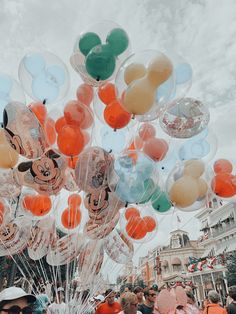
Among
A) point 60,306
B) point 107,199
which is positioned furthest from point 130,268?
point 107,199

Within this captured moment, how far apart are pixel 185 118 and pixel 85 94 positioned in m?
1.28

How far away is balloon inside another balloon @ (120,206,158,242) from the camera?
13.3 feet

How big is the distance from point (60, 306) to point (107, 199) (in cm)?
155

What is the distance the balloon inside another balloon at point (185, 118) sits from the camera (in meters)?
3.43

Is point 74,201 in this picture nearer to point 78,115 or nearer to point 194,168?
point 78,115

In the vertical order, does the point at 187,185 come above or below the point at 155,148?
below

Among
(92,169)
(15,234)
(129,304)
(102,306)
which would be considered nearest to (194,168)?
(92,169)

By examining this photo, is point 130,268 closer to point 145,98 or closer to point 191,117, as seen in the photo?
point 191,117

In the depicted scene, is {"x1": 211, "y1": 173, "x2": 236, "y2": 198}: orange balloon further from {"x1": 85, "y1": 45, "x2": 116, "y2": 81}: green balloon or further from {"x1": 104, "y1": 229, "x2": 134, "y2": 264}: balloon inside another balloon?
{"x1": 85, "y1": 45, "x2": 116, "y2": 81}: green balloon

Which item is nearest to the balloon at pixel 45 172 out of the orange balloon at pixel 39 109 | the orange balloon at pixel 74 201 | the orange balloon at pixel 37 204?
the orange balloon at pixel 39 109

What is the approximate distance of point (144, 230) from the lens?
4.09m

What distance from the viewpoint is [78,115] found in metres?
3.23

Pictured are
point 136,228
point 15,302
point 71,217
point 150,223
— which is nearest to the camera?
point 15,302

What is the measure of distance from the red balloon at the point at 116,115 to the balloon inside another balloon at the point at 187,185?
963mm
